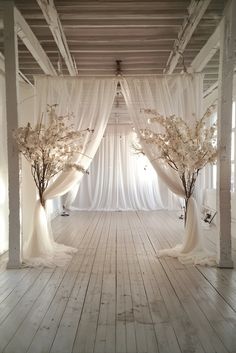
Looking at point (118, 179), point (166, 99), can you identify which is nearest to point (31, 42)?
point (166, 99)

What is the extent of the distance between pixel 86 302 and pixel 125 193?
7.96 m

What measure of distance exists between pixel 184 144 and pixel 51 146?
186cm

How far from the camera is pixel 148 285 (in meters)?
3.69

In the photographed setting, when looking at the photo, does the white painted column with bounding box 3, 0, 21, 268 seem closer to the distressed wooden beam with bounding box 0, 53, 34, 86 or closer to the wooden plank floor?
the wooden plank floor

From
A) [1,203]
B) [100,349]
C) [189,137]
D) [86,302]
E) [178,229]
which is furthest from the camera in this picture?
[178,229]

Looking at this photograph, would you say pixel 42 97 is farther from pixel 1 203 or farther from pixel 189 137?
pixel 189 137

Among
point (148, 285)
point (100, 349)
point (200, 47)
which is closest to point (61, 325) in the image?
point (100, 349)

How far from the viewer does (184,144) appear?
14.9ft

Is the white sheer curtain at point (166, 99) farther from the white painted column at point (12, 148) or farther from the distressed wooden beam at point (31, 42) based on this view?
the white painted column at point (12, 148)

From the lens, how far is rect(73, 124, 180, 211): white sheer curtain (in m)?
11.0

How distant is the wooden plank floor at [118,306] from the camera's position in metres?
2.45

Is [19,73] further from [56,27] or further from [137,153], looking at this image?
[137,153]

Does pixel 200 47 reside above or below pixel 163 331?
above

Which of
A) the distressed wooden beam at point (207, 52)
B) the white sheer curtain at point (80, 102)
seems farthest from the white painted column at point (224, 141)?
the white sheer curtain at point (80, 102)
